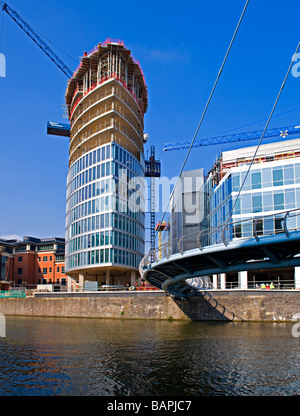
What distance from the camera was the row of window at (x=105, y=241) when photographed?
72.0 m

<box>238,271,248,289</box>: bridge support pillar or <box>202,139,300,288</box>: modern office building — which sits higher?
<box>202,139,300,288</box>: modern office building

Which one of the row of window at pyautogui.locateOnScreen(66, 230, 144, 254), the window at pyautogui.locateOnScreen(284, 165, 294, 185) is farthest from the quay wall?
the window at pyautogui.locateOnScreen(284, 165, 294, 185)

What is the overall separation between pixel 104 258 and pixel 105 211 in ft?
26.5

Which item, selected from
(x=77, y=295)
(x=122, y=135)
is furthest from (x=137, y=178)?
(x=77, y=295)

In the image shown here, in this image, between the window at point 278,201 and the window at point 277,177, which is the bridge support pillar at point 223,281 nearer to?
the window at point 278,201

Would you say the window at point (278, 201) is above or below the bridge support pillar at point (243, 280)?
above

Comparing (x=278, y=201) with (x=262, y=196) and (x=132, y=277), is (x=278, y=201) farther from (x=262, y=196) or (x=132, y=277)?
(x=132, y=277)

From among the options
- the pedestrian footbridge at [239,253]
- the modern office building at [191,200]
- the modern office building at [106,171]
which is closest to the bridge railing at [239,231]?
the pedestrian footbridge at [239,253]

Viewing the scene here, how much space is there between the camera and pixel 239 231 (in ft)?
198

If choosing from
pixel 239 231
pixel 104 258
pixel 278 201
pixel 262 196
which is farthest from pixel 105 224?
pixel 278 201

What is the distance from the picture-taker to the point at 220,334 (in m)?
38.8

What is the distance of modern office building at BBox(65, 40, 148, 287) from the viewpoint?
73312 millimetres

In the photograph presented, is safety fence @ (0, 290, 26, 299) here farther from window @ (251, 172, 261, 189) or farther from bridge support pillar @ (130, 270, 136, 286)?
window @ (251, 172, 261, 189)

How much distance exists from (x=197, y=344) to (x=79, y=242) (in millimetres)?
47697
